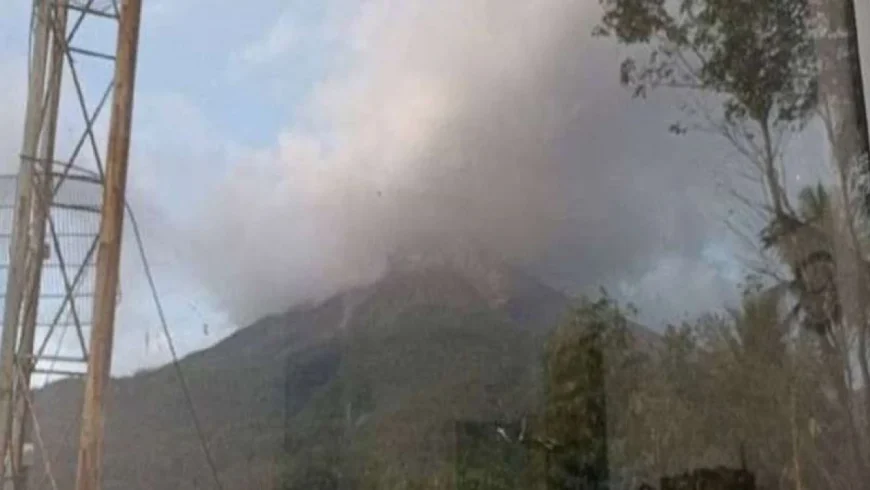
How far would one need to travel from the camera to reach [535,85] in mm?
1442

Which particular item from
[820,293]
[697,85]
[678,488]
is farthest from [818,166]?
[678,488]

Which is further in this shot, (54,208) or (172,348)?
(172,348)

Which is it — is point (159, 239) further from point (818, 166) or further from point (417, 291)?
point (818, 166)

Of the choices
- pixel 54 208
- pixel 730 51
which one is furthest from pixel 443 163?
pixel 54 208

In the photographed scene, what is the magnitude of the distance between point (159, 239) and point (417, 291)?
0.42 m

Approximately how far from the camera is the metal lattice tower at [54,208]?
1098mm

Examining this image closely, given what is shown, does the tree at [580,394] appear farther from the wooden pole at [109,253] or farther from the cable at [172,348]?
the wooden pole at [109,253]

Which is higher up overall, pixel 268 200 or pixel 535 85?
pixel 535 85

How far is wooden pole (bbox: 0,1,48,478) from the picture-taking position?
3.57 ft

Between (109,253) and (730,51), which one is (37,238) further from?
(730,51)

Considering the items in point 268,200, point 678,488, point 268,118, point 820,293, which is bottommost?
point 678,488

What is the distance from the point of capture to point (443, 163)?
1.47 metres

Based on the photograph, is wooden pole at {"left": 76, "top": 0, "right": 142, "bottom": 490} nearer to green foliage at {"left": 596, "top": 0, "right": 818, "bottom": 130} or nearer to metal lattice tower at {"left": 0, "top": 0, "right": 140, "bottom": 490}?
metal lattice tower at {"left": 0, "top": 0, "right": 140, "bottom": 490}

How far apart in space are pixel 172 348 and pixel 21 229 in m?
0.26
